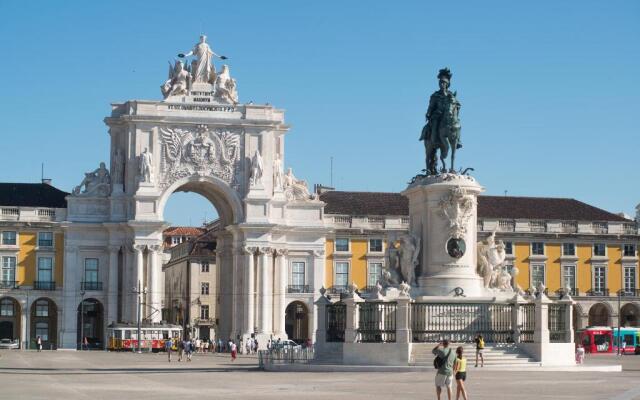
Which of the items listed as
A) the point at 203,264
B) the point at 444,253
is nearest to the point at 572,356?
the point at 444,253

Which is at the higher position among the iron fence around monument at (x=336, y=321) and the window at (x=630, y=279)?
the window at (x=630, y=279)

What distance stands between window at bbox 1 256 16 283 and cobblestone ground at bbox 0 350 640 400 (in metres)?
47.3

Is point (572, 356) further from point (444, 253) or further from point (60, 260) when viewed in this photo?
point (60, 260)

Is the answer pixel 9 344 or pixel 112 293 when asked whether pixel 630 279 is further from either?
pixel 9 344

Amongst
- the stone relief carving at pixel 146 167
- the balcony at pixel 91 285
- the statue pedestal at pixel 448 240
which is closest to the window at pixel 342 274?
the stone relief carving at pixel 146 167

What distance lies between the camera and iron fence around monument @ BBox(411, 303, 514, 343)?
4516 cm

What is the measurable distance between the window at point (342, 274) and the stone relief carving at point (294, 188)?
5.63 metres

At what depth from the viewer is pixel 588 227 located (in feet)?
340

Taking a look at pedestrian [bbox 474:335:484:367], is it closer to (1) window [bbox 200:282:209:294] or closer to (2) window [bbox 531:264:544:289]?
(2) window [bbox 531:264:544:289]

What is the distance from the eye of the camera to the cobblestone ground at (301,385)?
33781mm

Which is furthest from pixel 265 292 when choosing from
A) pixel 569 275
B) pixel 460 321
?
pixel 460 321

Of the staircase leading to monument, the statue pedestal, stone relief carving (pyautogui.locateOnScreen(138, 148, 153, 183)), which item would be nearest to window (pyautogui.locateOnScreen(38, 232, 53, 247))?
stone relief carving (pyautogui.locateOnScreen(138, 148, 153, 183))

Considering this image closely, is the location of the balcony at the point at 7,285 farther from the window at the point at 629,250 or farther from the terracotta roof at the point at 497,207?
the window at the point at 629,250

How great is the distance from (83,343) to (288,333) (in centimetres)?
1587
